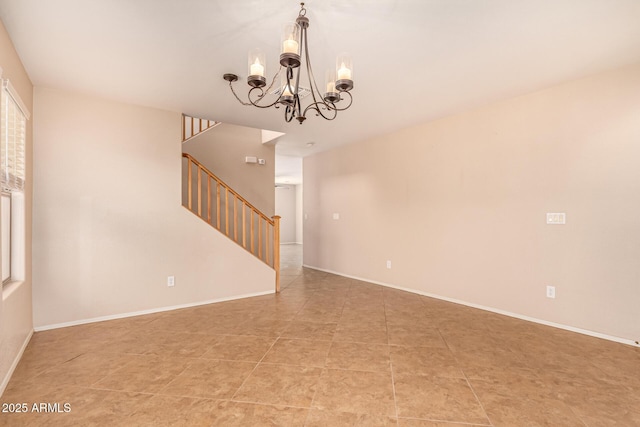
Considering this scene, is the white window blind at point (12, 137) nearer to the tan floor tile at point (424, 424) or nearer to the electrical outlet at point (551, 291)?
the tan floor tile at point (424, 424)

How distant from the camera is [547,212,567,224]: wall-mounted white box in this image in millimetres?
3087

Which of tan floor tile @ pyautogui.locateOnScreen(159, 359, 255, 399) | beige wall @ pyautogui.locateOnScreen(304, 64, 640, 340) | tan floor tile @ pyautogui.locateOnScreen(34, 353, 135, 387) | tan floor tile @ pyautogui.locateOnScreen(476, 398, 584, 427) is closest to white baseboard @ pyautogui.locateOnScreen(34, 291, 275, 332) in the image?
tan floor tile @ pyautogui.locateOnScreen(34, 353, 135, 387)

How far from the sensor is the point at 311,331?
3.04 m

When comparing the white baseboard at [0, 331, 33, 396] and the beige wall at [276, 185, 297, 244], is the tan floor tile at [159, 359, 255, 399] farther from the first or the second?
the beige wall at [276, 185, 297, 244]

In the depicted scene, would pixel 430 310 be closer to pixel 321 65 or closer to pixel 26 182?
pixel 321 65

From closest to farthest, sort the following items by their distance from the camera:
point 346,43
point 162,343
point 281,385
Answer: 1. point 281,385
2. point 346,43
3. point 162,343

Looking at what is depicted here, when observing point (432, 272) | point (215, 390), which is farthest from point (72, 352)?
point (432, 272)

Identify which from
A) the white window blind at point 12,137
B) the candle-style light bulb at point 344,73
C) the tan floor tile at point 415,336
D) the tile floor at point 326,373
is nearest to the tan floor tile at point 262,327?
the tile floor at point 326,373

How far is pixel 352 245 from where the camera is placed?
555 centimetres

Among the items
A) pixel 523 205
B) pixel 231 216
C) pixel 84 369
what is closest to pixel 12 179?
pixel 84 369

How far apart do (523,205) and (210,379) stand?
3.43 metres

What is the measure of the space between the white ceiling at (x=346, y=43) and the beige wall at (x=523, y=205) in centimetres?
42

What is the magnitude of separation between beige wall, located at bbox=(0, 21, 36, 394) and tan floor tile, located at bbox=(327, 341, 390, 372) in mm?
2199

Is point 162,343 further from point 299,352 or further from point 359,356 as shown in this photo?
point 359,356
